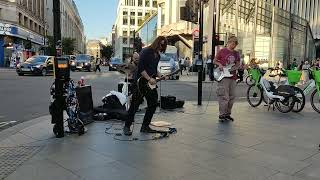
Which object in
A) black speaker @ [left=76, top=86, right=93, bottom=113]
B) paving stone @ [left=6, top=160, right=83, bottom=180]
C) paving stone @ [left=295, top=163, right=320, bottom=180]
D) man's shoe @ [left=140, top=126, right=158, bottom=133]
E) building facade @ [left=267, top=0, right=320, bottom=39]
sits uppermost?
building facade @ [left=267, top=0, right=320, bottom=39]

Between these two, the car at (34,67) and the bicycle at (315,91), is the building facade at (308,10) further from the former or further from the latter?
the bicycle at (315,91)

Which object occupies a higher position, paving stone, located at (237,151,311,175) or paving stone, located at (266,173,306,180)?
paving stone, located at (237,151,311,175)

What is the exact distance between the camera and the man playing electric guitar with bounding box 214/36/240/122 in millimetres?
8633

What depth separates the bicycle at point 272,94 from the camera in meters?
10.2

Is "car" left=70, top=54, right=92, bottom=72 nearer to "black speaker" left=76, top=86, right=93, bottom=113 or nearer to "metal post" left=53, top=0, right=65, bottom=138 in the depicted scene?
"black speaker" left=76, top=86, right=93, bottom=113

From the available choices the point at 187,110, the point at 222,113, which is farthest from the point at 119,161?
the point at 187,110

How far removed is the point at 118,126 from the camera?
7789 mm

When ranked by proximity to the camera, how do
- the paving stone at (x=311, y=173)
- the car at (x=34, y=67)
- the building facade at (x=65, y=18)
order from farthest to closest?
the building facade at (x=65, y=18)
the car at (x=34, y=67)
the paving stone at (x=311, y=173)

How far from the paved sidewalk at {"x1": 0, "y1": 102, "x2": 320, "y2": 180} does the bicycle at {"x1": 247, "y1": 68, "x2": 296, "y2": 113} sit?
1.87 metres

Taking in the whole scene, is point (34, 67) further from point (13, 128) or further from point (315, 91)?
point (315, 91)

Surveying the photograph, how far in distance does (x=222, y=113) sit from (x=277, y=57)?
39260mm

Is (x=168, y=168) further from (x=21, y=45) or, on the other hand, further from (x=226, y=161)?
(x=21, y=45)

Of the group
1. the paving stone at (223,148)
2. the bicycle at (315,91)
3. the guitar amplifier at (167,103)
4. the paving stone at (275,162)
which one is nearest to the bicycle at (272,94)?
the bicycle at (315,91)

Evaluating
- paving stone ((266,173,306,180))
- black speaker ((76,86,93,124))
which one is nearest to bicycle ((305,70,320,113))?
black speaker ((76,86,93,124))
